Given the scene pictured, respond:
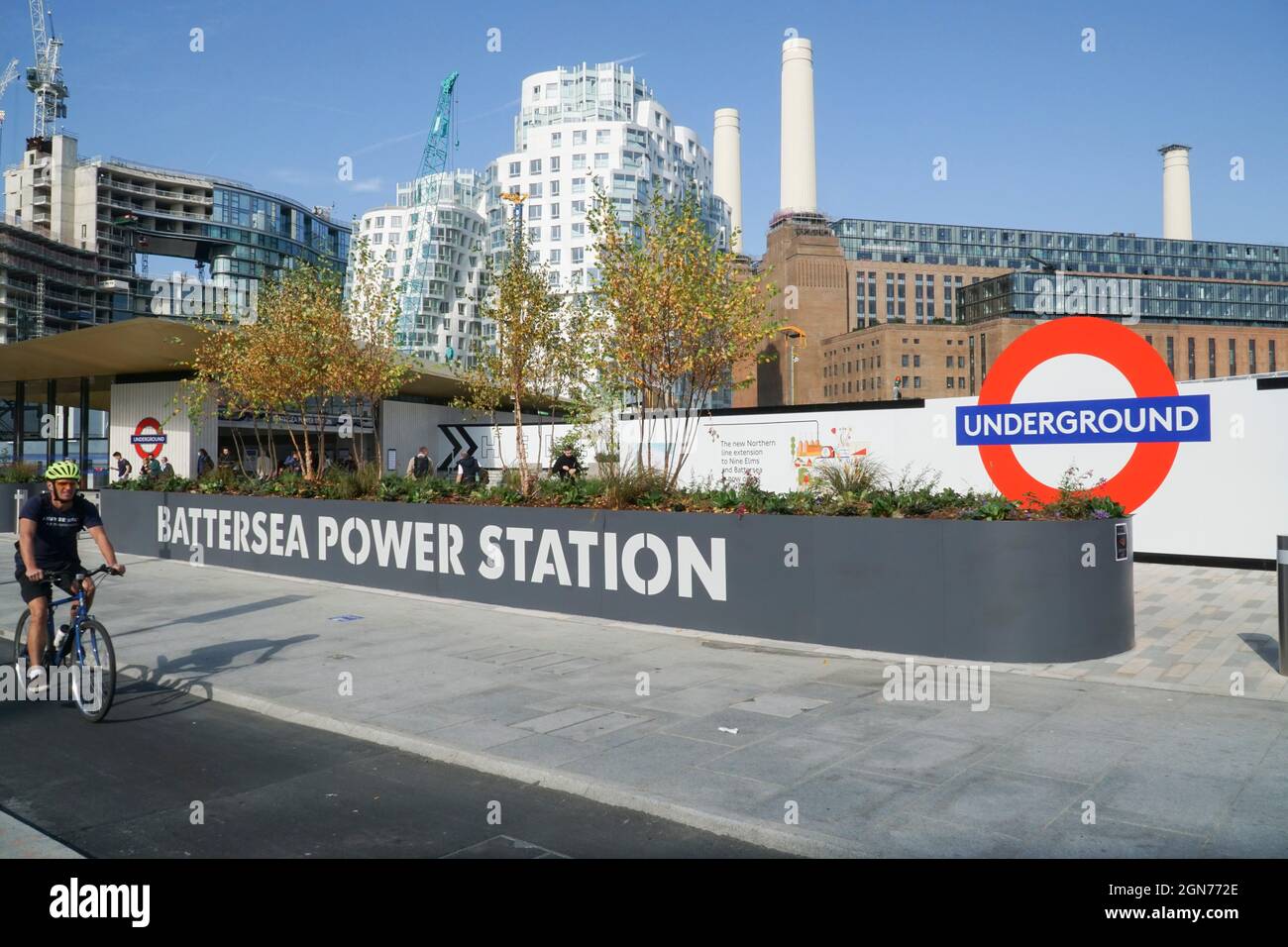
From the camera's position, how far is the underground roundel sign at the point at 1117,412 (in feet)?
52.6

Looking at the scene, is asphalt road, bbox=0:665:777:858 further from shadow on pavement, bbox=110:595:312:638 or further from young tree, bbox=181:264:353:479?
young tree, bbox=181:264:353:479

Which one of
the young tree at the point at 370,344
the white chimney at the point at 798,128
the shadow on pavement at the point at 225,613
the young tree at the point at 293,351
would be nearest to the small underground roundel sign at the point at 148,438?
the young tree at the point at 293,351

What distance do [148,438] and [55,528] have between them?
25.5 metres

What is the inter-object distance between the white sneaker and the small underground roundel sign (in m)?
24.7

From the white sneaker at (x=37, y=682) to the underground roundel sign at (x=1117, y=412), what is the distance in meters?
13.4

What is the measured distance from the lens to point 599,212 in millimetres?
14133

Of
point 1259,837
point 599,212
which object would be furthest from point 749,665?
point 599,212

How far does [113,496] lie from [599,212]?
13624mm

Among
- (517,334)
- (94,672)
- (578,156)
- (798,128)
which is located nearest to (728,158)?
(798,128)

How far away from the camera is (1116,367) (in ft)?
53.0

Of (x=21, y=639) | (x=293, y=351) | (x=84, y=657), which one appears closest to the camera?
(x=84, y=657)

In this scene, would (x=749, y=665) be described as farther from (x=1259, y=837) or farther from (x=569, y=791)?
(x=1259, y=837)

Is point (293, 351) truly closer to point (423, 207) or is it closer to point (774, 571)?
point (774, 571)

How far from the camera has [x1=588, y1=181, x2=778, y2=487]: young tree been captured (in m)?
13.4
